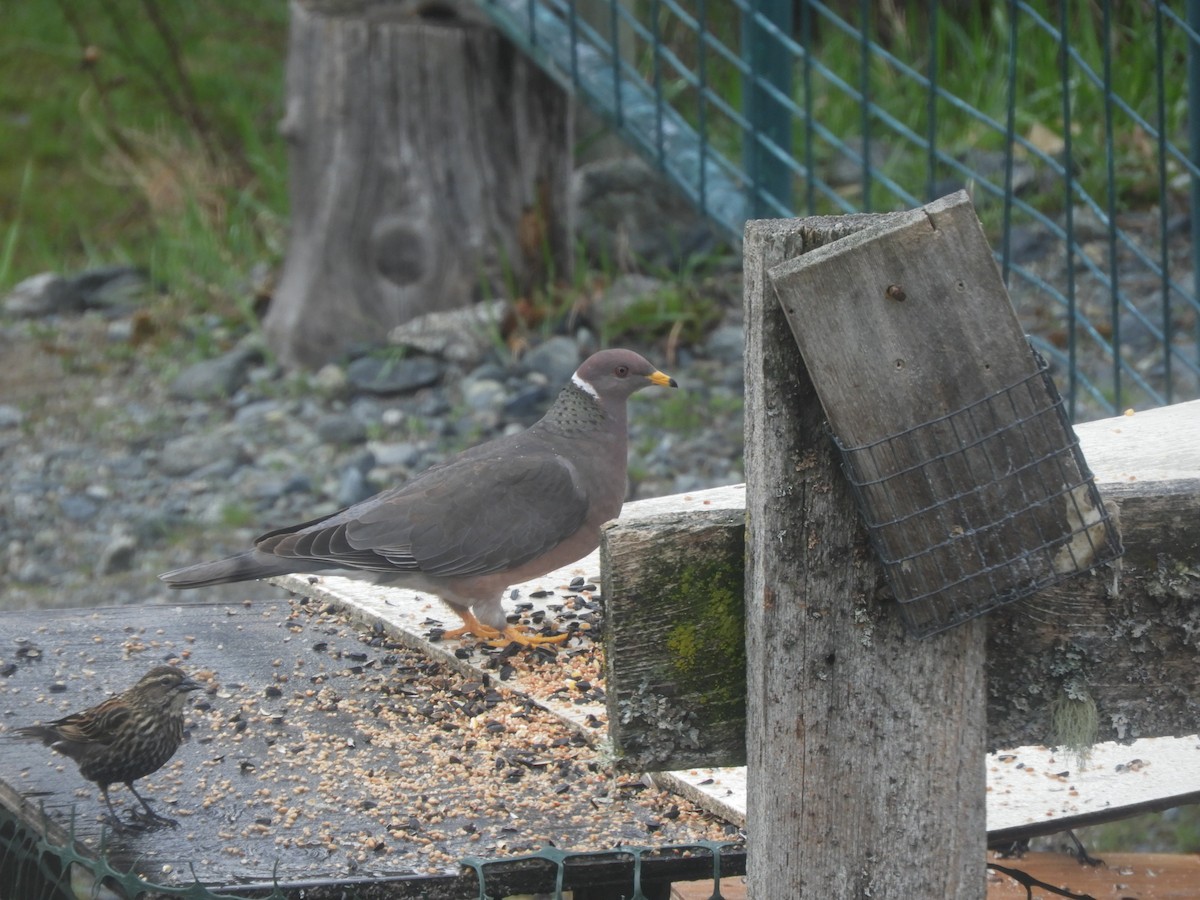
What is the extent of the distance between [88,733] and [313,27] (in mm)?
4422

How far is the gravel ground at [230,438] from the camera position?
581 cm

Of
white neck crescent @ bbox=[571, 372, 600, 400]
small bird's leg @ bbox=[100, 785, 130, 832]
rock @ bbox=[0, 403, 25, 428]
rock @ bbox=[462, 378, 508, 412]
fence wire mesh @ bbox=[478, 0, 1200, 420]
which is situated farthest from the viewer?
rock @ bbox=[0, 403, 25, 428]

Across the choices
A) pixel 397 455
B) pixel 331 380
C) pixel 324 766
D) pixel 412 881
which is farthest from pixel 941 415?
pixel 331 380

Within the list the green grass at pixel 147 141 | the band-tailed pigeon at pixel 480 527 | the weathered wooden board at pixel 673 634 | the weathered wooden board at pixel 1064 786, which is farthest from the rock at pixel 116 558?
the weathered wooden board at pixel 673 634

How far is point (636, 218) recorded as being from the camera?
775cm

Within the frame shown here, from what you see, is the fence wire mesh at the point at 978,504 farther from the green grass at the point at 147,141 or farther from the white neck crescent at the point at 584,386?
the green grass at the point at 147,141

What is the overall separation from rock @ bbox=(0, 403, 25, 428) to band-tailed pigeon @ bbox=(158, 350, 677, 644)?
3569mm

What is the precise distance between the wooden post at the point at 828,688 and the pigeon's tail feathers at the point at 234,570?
1.88 metres

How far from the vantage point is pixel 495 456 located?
3.89m

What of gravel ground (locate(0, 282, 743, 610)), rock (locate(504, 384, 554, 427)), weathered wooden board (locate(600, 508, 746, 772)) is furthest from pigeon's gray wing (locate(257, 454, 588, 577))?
rock (locate(504, 384, 554, 427))

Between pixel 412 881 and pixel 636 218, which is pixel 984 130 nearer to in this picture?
pixel 636 218

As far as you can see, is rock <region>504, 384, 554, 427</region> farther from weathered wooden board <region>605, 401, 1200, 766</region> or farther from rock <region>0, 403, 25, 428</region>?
weathered wooden board <region>605, 401, 1200, 766</region>

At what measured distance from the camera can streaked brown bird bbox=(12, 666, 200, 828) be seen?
8.46 feet

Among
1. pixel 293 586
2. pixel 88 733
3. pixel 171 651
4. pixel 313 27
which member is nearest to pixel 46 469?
pixel 313 27
